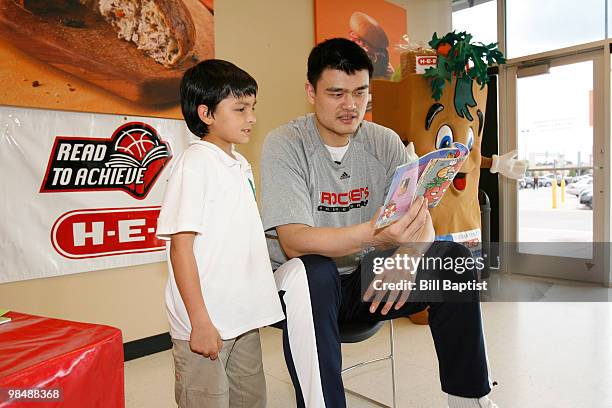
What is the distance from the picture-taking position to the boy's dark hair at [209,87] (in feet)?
4.09

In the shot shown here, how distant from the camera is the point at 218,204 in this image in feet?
3.91

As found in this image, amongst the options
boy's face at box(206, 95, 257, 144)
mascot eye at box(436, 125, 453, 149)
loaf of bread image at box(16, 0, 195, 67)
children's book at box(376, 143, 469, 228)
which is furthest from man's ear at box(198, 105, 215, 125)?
mascot eye at box(436, 125, 453, 149)

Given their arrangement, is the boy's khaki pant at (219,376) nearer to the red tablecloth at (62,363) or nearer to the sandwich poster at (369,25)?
the red tablecloth at (62,363)

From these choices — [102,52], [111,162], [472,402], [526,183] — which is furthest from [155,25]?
[526,183]

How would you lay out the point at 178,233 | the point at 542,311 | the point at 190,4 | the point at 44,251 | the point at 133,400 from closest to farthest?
the point at 178,233 → the point at 133,400 → the point at 44,251 → the point at 190,4 → the point at 542,311

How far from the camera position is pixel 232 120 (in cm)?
126

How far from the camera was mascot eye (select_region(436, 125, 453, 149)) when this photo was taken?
2.63 metres

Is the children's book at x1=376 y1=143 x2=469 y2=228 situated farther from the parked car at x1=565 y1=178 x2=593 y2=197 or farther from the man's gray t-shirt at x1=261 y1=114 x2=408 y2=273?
the parked car at x1=565 y1=178 x2=593 y2=197

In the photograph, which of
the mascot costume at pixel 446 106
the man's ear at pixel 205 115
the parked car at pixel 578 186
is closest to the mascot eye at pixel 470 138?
the mascot costume at pixel 446 106

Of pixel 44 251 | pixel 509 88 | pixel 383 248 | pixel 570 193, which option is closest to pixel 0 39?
pixel 44 251

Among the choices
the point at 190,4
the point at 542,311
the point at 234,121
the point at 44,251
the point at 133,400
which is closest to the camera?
the point at 234,121

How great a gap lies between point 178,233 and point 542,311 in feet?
9.01

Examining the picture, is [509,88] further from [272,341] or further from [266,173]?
[266,173]

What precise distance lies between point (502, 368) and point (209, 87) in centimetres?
174
